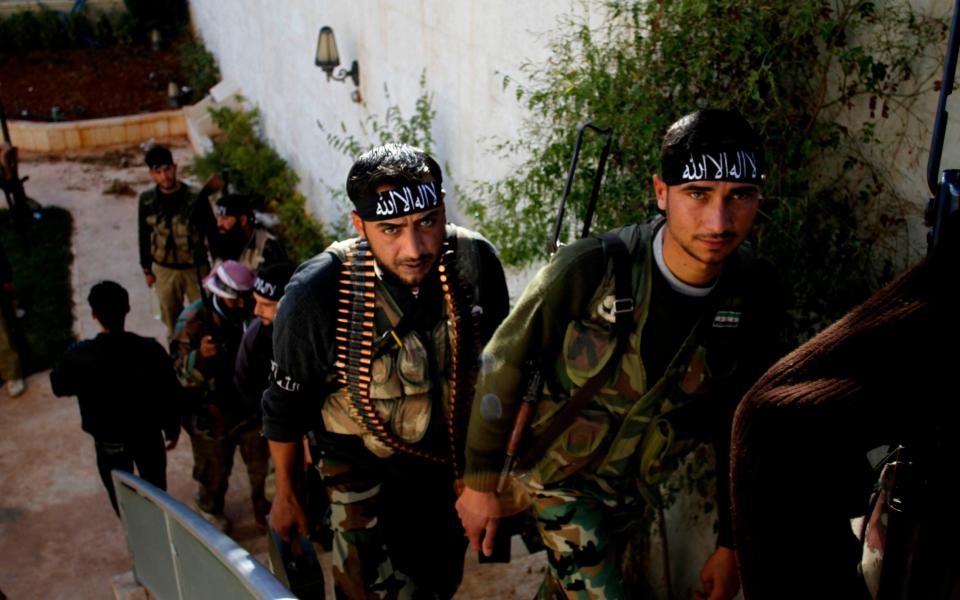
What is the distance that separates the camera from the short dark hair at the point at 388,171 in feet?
10.5

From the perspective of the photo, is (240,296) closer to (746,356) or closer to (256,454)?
(256,454)

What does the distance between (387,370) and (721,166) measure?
1.41 metres

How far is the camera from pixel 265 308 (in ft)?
15.4

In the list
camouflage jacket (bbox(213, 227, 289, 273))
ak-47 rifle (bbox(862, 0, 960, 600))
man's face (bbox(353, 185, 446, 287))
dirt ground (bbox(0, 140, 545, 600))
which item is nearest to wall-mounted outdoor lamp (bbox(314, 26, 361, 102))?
camouflage jacket (bbox(213, 227, 289, 273))

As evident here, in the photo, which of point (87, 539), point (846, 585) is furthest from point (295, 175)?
point (846, 585)

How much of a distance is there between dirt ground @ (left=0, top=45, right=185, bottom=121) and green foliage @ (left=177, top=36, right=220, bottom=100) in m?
0.31

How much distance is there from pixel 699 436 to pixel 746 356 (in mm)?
348

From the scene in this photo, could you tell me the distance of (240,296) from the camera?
5477mm

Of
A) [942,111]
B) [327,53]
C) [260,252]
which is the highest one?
[327,53]

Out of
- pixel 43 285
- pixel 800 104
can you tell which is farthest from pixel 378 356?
pixel 43 285

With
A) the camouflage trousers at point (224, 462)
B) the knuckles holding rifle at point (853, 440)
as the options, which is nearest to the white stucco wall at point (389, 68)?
the camouflage trousers at point (224, 462)

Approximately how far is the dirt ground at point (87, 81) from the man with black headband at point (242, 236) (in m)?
10.9

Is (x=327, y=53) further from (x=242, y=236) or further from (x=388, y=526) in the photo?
(x=388, y=526)

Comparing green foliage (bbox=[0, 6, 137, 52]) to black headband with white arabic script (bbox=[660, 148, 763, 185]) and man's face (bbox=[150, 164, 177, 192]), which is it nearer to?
man's face (bbox=[150, 164, 177, 192])
